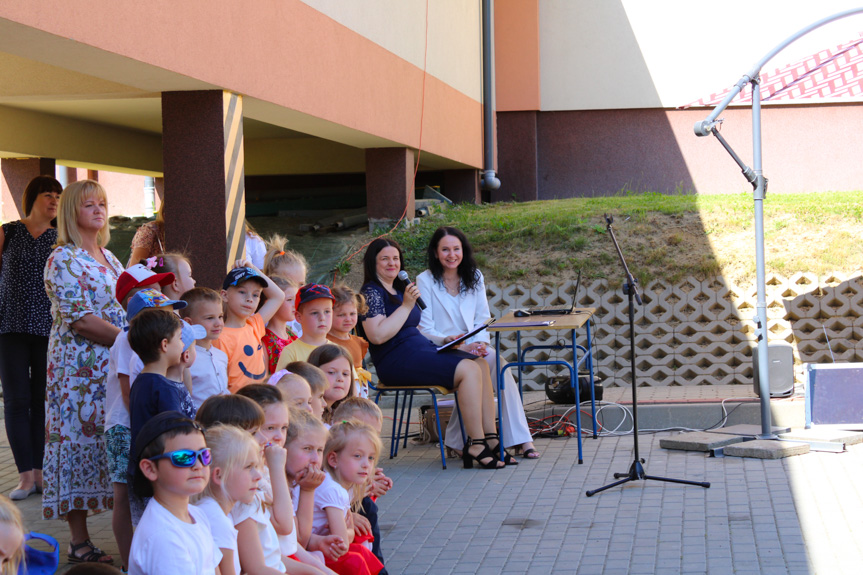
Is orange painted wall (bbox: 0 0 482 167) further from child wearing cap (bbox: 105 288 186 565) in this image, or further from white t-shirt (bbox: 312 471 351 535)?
white t-shirt (bbox: 312 471 351 535)

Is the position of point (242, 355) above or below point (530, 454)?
above

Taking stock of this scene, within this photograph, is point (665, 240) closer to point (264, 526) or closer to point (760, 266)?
point (760, 266)

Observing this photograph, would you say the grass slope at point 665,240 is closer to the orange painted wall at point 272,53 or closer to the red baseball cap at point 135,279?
the orange painted wall at point 272,53

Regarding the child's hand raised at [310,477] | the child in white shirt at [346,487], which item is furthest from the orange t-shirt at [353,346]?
the child's hand raised at [310,477]

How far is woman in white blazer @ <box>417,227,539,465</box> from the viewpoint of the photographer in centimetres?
702

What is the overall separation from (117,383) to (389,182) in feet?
28.0

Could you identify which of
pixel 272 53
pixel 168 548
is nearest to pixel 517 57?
pixel 272 53

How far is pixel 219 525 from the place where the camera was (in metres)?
3.00

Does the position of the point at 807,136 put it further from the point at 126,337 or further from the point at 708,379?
the point at 126,337

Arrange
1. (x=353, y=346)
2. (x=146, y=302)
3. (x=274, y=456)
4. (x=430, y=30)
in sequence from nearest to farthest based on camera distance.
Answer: (x=274, y=456)
(x=146, y=302)
(x=353, y=346)
(x=430, y=30)

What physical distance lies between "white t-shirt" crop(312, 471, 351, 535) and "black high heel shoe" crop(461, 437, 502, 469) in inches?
118

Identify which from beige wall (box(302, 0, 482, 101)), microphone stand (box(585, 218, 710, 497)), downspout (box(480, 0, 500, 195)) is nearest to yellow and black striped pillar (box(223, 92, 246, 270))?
beige wall (box(302, 0, 482, 101))

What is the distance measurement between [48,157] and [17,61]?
4.60 m

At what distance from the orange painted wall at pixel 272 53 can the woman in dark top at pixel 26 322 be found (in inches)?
42.3
